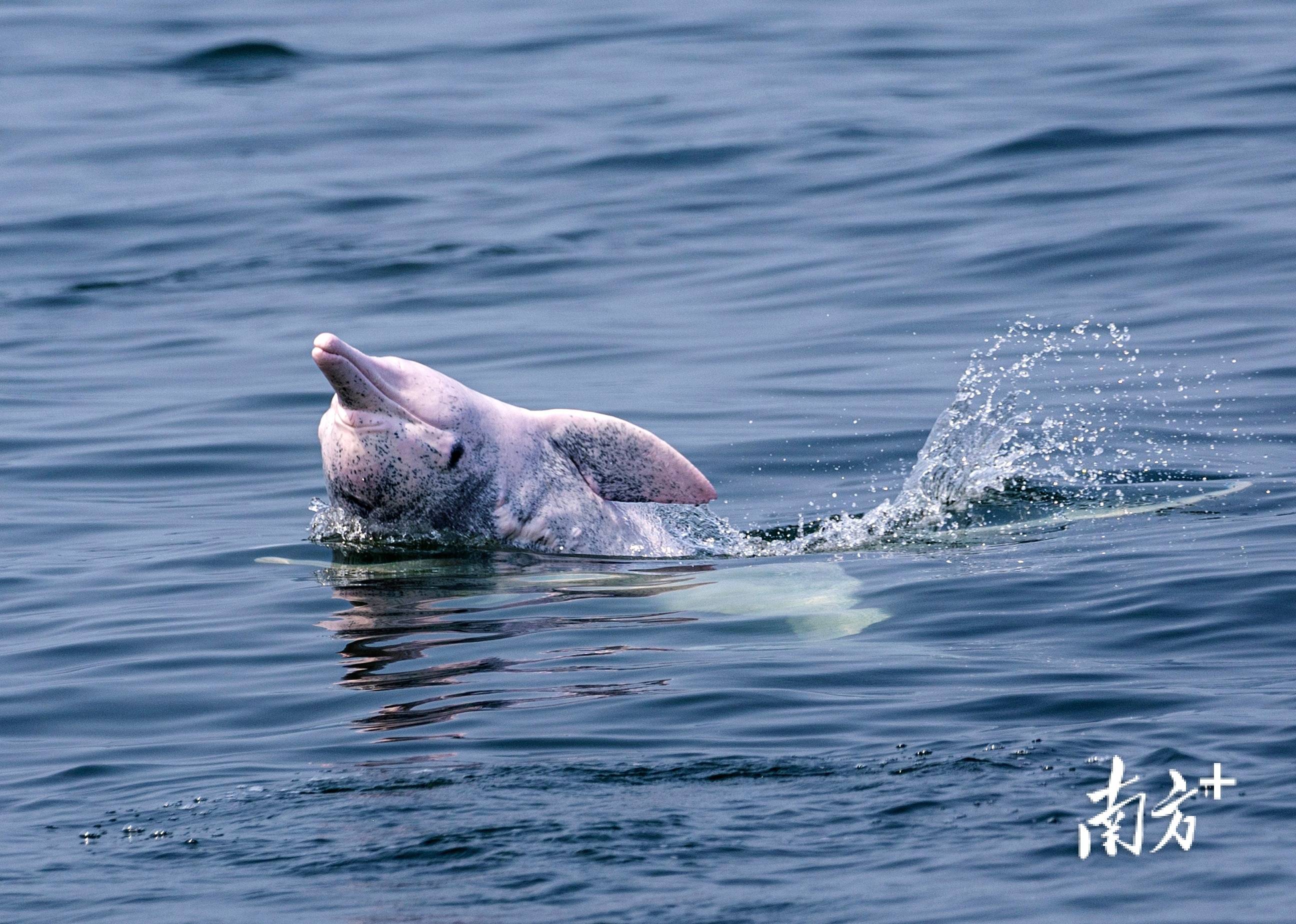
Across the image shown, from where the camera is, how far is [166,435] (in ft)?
54.0

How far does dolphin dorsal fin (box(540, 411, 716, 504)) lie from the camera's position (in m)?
11.2

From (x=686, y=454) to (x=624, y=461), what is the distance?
3.72 meters

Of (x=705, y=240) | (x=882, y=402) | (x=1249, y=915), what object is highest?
(x=705, y=240)

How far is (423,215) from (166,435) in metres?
9.82

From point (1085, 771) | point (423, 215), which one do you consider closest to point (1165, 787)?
point (1085, 771)

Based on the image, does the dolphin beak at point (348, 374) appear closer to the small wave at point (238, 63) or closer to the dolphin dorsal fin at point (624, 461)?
the dolphin dorsal fin at point (624, 461)

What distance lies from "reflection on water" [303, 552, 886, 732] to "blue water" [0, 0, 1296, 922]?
0.13 feet

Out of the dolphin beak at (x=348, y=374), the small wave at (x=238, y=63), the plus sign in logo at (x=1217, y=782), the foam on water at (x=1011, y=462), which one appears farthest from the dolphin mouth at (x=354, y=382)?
the small wave at (x=238, y=63)

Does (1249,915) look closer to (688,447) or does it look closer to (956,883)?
(956,883)

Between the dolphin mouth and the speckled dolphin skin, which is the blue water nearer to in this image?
the speckled dolphin skin

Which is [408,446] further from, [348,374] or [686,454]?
[686,454]

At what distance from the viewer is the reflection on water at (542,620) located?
880 centimetres

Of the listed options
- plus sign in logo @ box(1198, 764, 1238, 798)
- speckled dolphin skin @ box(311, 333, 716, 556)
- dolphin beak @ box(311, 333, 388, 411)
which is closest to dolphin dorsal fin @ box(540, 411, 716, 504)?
speckled dolphin skin @ box(311, 333, 716, 556)

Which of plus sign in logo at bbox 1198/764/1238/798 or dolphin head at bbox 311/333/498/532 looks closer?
plus sign in logo at bbox 1198/764/1238/798
